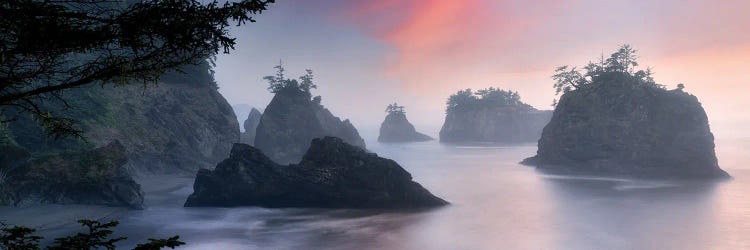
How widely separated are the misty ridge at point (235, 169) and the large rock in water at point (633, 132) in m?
0.21

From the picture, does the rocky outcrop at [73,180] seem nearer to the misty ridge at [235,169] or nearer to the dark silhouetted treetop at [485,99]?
the misty ridge at [235,169]

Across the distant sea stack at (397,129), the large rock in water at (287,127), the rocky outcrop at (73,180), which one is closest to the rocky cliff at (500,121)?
the distant sea stack at (397,129)

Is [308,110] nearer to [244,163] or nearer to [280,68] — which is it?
[280,68]

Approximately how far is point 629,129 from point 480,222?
132 feet

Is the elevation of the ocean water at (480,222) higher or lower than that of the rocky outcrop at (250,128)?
lower

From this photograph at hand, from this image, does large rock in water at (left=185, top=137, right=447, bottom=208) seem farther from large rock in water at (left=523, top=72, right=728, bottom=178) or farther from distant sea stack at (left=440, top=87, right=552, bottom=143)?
distant sea stack at (left=440, top=87, right=552, bottom=143)

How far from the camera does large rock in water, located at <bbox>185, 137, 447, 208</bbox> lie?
40.4m

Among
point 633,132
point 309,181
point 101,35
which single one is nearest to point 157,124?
point 309,181

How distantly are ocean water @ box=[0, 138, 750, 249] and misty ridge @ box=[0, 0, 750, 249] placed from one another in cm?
22

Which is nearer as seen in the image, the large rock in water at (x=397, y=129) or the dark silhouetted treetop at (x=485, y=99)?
the dark silhouetted treetop at (x=485, y=99)

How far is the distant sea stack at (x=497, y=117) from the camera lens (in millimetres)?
167125

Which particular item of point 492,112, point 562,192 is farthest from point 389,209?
point 492,112

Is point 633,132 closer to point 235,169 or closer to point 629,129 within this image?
point 629,129

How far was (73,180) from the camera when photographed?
1334 inches
